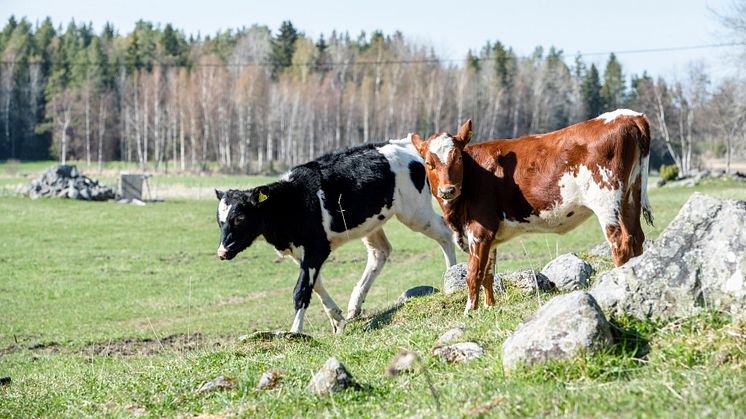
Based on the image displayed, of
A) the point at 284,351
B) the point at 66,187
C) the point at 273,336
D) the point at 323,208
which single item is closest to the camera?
the point at 284,351

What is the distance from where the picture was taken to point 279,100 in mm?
97062

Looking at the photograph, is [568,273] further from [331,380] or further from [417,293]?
[331,380]

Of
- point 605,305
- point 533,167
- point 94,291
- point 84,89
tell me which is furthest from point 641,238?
point 84,89

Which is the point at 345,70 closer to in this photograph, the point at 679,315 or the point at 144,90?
the point at 144,90

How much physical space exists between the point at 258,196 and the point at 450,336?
533cm

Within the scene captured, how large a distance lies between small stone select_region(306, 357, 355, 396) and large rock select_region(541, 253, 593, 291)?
16.3 ft

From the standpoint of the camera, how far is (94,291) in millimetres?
22828

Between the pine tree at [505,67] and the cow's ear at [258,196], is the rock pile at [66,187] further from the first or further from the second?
the pine tree at [505,67]

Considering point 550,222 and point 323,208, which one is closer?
point 550,222

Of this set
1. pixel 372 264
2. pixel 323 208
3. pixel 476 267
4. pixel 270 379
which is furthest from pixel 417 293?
pixel 270 379

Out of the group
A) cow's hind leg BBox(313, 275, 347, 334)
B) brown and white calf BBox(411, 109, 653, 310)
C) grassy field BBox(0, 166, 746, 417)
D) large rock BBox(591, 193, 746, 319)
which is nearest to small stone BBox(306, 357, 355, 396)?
grassy field BBox(0, 166, 746, 417)

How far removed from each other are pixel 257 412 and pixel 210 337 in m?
10.2

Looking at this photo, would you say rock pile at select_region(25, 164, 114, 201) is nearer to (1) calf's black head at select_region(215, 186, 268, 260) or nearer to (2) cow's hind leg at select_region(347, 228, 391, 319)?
(2) cow's hind leg at select_region(347, 228, 391, 319)

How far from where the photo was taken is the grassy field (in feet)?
17.2
